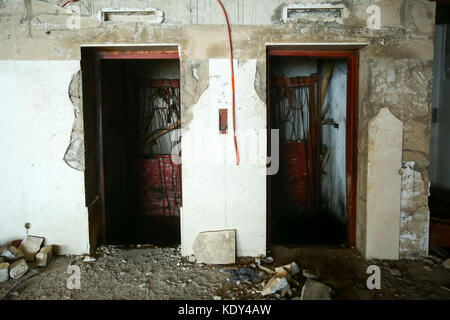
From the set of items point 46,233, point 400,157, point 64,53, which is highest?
point 64,53

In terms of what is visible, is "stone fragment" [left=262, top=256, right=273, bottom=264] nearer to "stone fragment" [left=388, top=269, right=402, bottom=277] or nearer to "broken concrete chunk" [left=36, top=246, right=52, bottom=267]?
"stone fragment" [left=388, top=269, right=402, bottom=277]

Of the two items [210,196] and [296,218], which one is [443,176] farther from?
[210,196]

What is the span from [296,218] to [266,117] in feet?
7.19

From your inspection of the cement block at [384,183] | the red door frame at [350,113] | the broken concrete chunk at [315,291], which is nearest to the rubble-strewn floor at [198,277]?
the broken concrete chunk at [315,291]

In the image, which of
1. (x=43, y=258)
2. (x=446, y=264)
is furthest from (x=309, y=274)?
(x=43, y=258)

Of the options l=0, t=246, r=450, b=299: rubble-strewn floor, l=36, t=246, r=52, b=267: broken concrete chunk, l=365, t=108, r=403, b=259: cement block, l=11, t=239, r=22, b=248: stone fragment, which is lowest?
l=0, t=246, r=450, b=299: rubble-strewn floor

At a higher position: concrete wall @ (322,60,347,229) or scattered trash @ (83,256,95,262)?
concrete wall @ (322,60,347,229)

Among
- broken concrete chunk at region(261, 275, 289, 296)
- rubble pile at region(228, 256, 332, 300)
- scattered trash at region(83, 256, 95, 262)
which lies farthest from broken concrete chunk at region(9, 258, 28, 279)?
broken concrete chunk at region(261, 275, 289, 296)

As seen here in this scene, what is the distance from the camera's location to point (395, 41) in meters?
2.58

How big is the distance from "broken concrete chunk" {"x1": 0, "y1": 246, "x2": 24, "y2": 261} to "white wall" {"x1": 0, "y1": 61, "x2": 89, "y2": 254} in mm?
150

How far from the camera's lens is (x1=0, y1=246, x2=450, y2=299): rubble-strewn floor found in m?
2.27

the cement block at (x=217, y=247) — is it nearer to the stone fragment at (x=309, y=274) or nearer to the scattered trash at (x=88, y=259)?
the stone fragment at (x=309, y=274)

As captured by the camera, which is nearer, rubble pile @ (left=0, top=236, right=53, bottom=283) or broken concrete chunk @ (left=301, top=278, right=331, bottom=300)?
broken concrete chunk @ (left=301, top=278, right=331, bottom=300)

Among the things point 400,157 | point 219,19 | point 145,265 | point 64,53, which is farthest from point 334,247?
point 64,53
